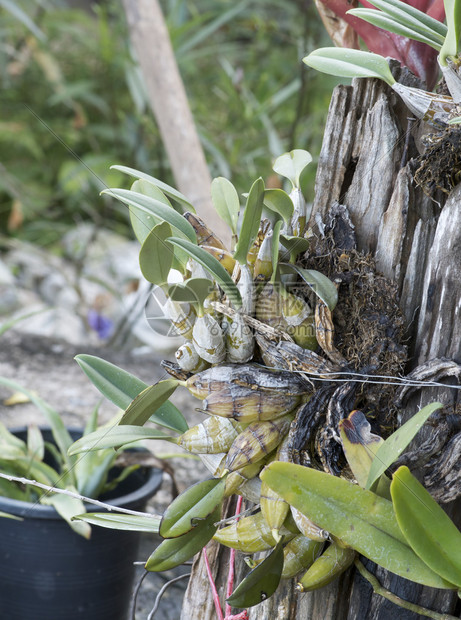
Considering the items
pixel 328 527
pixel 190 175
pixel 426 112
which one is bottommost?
pixel 328 527

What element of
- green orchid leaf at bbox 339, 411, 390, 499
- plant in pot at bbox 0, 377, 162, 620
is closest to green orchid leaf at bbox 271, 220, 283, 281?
green orchid leaf at bbox 339, 411, 390, 499

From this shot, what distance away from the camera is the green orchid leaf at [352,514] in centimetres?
45

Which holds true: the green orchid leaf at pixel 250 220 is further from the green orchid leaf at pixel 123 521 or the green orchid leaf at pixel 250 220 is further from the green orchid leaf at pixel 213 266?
the green orchid leaf at pixel 123 521

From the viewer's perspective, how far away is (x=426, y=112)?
0.50m

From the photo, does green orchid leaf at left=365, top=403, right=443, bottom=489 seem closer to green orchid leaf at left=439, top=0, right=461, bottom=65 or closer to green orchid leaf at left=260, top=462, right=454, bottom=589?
green orchid leaf at left=260, top=462, right=454, bottom=589

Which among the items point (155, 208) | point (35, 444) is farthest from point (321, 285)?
point (35, 444)

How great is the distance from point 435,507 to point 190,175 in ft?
3.55

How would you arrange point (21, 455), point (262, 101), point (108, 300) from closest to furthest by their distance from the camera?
point (21, 455)
point (262, 101)
point (108, 300)

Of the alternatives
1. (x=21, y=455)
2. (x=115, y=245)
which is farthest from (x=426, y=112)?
(x=115, y=245)

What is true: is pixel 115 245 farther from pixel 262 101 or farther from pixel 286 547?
pixel 286 547

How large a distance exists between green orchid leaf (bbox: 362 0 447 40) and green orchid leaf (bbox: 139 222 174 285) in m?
0.26

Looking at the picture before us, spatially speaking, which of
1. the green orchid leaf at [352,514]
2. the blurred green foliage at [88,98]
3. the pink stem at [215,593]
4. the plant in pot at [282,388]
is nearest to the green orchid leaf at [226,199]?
the plant in pot at [282,388]

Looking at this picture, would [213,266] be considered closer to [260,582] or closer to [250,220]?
[250,220]

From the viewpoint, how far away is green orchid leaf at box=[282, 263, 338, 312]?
50 cm
